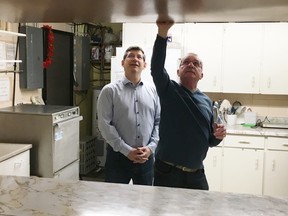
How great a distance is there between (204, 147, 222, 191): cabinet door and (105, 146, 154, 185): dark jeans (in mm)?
1561

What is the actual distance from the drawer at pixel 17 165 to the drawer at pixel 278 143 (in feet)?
8.64

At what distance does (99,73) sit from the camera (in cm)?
537

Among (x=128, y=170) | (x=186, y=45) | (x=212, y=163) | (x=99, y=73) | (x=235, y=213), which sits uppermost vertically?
(x=186, y=45)

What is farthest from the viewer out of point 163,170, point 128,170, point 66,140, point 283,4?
point 66,140

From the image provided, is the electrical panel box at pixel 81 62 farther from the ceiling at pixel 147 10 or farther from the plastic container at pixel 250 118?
the ceiling at pixel 147 10

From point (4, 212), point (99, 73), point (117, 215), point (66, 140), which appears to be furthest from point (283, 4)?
point (99, 73)

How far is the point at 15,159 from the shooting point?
261cm

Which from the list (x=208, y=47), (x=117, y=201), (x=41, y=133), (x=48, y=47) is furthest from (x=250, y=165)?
(x=117, y=201)

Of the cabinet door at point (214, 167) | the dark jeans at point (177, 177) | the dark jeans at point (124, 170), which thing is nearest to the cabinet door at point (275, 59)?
the cabinet door at point (214, 167)

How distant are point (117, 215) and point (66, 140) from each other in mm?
2363

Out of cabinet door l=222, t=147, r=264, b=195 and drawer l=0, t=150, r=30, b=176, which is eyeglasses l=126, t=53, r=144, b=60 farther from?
cabinet door l=222, t=147, r=264, b=195

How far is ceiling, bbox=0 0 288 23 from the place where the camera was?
0.84 metres

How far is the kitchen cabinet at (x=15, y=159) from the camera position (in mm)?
2461

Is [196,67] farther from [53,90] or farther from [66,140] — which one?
[53,90]
